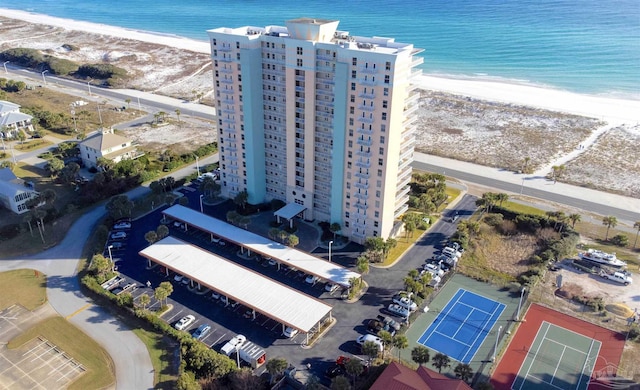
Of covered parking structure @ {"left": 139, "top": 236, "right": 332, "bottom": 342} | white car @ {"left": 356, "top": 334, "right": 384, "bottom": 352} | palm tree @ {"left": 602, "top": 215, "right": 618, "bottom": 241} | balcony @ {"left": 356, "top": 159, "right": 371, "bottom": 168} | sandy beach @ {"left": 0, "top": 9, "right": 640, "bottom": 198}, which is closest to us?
white car @ {"left": 356, "top": 334, "right": 384, "bottom": 352}

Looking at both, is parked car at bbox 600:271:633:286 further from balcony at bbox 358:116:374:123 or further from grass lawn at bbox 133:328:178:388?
grass lawn at bbox 133:328:178:388

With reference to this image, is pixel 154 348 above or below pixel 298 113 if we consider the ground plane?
below

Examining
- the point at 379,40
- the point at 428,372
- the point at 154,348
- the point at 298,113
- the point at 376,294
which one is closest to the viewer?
the point at 428,372

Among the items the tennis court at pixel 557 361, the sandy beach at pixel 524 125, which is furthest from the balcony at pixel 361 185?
the sandy beach at pixel 524 125

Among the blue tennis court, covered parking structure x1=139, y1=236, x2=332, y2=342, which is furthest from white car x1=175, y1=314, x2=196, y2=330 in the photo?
the blue tennis court

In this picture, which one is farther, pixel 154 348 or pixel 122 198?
pixel 122 198

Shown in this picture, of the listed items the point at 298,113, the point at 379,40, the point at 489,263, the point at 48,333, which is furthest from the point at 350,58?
the point at 48,333

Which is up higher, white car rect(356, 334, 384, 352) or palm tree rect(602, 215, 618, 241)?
palm tree rect(602, 215, 618, 241)

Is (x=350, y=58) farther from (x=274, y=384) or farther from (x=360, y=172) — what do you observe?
Result: (x=274, y=384)
